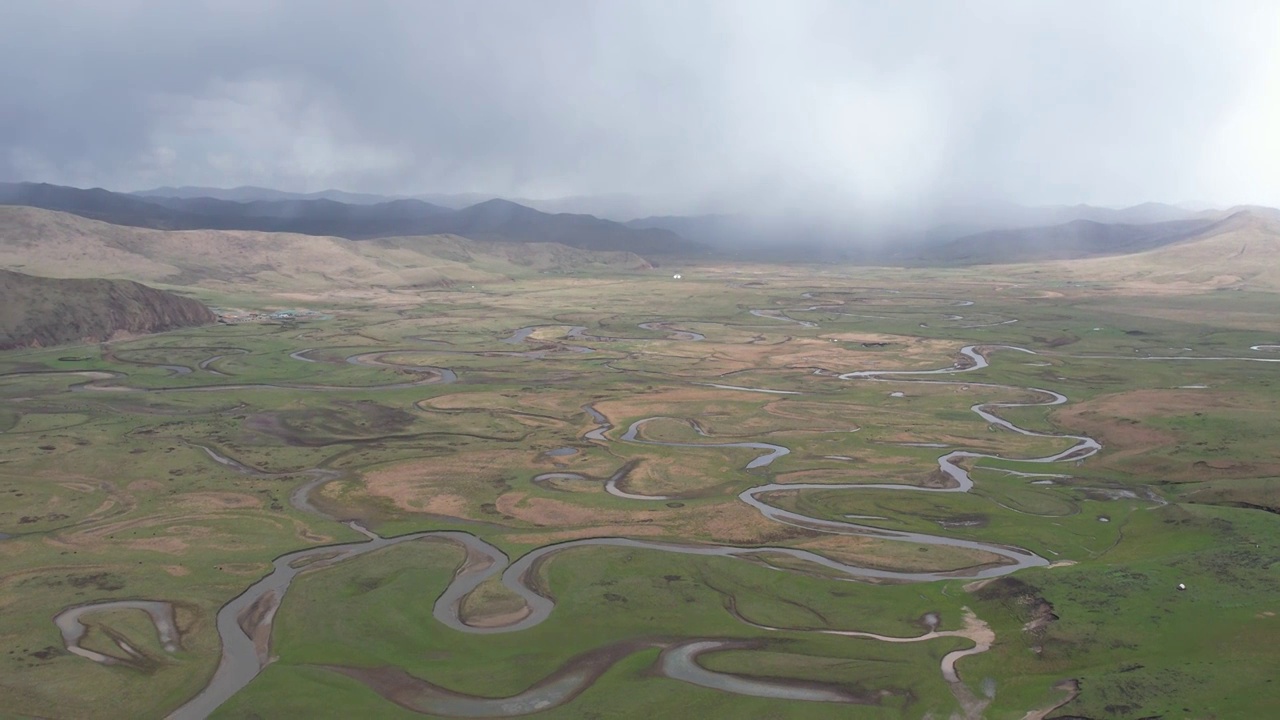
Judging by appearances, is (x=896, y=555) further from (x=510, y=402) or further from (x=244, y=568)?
(x=510, y=402)

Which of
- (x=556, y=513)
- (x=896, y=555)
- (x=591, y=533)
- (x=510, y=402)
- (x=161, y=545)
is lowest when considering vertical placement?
(x=161, y=545)

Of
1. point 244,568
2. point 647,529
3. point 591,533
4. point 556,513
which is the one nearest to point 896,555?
point 647,529

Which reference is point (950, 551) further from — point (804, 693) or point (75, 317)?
point (75, 317)

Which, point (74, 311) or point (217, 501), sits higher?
point (74, 311)

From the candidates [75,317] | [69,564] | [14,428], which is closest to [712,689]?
[69,564]

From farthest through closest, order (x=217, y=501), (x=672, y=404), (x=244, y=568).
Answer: (x=672, y=404) → (x=217, y=501) → (x=244, y=568)

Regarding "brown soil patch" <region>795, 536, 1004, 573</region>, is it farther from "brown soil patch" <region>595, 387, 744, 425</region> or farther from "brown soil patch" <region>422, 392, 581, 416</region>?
"brown soil patch" <region>422, 392, 581, 416</region>
